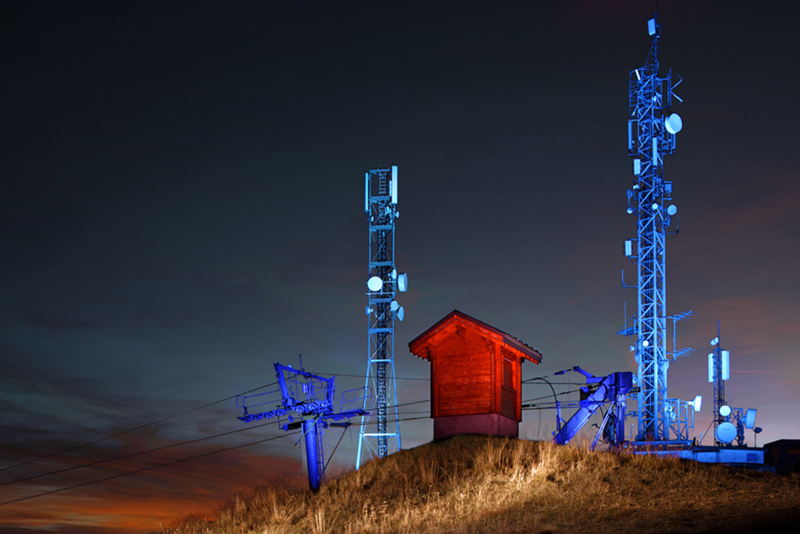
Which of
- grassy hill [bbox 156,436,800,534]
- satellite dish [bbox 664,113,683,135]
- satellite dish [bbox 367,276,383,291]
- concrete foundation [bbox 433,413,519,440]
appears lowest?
grassy hill [bbox 156,436,800,534]

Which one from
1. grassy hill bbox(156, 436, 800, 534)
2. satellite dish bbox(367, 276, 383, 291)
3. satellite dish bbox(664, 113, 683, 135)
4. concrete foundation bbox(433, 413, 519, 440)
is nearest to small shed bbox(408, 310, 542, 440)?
concrete foundation bbox(433, 413, 519, 440)

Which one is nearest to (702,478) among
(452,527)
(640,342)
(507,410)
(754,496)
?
(754,496)

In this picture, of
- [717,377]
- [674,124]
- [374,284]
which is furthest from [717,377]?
[374,284]

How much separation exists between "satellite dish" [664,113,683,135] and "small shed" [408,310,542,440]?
2612 centimetres

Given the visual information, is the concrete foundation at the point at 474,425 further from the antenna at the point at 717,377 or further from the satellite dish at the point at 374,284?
the antenna at the point at 717,377

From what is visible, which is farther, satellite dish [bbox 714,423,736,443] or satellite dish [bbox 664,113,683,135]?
satellite dish [bbox 664,113,683,135]

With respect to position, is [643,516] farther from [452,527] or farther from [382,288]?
[382,288]

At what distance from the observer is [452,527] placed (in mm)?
19812

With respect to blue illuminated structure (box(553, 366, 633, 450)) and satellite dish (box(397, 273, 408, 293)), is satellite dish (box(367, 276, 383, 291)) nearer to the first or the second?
satellite dish (box(397, 273, 408, 293))

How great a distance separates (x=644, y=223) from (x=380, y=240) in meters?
20.5

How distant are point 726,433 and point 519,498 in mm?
29920

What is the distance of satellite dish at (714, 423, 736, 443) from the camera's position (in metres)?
45.8

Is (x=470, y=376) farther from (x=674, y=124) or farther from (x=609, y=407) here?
(x=674, y=124)

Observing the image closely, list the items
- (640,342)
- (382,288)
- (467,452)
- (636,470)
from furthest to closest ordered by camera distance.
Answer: (640,342)
(382,288)
(467,452)
(636,470)
